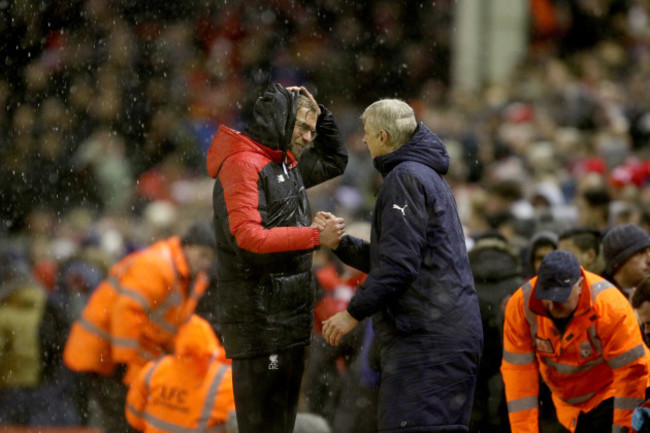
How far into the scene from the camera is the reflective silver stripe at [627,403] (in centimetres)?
580

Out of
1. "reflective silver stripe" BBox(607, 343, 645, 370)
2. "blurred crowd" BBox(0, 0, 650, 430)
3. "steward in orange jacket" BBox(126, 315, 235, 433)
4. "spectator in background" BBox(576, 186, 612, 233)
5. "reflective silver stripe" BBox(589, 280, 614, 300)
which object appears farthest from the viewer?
"blurred crowd" BBox(0, 0, 650, 430)

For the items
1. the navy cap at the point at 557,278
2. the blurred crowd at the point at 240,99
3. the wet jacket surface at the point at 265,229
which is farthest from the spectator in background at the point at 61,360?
the navy cap at the point at 557,278

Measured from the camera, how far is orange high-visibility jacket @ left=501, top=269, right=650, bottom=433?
5852 millimetres

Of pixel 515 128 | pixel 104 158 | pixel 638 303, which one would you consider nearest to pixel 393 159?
pixel 638 303

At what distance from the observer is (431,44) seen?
18.9 meters

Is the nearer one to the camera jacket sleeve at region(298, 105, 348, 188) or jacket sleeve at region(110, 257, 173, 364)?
jacket sleeve at region(298, 105, 348, 188)

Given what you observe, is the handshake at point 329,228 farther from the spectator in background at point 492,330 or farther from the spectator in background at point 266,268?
the spectator in background at point 492,330

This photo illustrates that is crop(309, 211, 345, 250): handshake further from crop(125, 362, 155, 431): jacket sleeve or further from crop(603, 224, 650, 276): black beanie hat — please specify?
crop(603, 224, 650, 276): black beanie hat

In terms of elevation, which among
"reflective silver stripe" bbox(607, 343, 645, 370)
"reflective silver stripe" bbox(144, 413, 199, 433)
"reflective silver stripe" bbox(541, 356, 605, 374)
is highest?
"reflective silver stripe" bbox(607, 343, 645, 370)

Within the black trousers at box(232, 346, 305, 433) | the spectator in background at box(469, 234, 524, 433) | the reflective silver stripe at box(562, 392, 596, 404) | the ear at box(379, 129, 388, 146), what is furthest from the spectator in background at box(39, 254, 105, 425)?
the ear at box(379, 129, 388, 146)

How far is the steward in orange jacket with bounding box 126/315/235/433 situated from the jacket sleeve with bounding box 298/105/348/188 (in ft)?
3.88

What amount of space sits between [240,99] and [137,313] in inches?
424

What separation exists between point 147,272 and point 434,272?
2.60 meters

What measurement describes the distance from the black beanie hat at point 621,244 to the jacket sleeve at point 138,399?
8.77 ft
